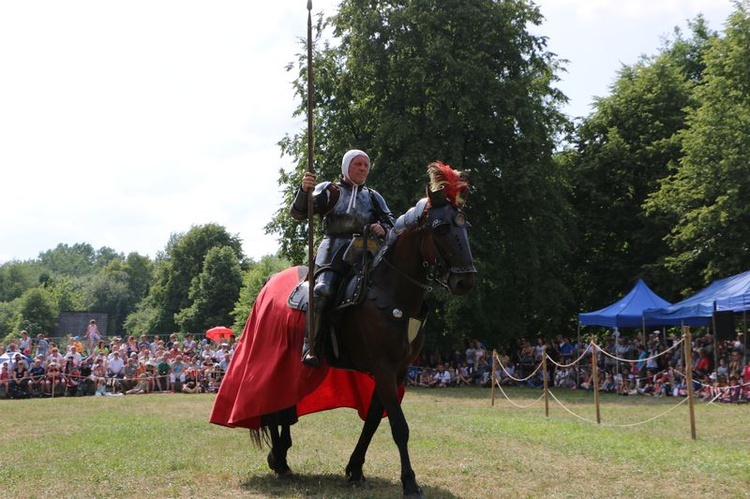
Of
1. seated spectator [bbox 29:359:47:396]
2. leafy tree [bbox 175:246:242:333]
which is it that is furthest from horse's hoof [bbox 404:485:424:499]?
leafy tree [bbox 175:246:242:333]

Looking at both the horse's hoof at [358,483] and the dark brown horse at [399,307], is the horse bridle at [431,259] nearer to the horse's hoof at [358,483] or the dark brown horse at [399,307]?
the dark brown horse at [399,307]

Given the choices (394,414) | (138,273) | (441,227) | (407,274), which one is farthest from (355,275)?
(138,273)

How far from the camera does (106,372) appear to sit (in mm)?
25672

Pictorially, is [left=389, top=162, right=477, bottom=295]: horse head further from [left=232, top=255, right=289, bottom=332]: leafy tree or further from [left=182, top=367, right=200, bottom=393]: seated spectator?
[left=232, top=255, right=289, bottom=332]: leafy tree

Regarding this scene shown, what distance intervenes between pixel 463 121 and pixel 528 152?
2806 millimetres

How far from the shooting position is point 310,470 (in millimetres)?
8414

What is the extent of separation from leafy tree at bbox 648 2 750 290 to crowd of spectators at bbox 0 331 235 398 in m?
17.9

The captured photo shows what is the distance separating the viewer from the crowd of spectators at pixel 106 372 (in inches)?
955

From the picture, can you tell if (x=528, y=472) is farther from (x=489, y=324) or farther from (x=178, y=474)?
(x=489, y=324)

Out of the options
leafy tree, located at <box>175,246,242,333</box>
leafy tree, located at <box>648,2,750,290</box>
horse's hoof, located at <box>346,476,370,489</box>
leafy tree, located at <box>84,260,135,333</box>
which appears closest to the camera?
horse's hoof, located at <box>346,476,370,489</box>

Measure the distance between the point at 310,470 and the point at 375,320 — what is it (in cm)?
232

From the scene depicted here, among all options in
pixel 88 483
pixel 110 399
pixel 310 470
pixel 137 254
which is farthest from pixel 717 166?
pixel 137 254

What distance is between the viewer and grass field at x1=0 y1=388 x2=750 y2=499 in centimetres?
717

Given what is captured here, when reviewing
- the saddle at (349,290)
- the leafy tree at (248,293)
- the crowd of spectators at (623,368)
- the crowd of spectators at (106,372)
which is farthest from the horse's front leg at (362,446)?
the leafy tree at (248,293)
